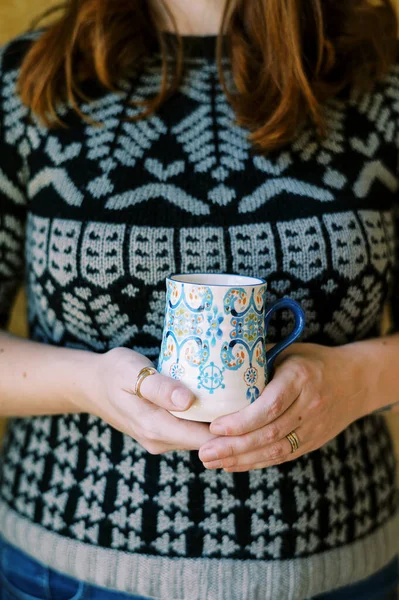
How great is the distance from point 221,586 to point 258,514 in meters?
0.09

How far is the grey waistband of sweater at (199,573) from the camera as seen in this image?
0.72 metres

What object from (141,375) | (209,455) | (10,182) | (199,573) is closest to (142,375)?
(141,375)

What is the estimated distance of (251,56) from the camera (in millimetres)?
896

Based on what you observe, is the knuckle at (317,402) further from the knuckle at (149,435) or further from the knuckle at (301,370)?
the knuckle at (149,435)

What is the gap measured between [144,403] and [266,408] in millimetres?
124

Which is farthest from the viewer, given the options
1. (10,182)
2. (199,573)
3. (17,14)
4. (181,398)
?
(17,14)

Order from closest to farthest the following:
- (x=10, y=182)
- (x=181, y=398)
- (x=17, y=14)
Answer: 1. (x=181, y=398)
2. (x=10, y=182)
3. (x=17, y=14)

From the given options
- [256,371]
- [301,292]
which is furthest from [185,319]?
[301,292]

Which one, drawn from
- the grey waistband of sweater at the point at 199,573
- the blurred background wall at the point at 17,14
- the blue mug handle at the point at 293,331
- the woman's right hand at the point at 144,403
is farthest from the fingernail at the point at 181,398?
the blurred background wall at the point at 17,14

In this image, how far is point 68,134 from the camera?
32.4 inches

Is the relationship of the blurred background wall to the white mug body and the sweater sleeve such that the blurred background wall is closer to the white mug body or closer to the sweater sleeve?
the sweater sleeve

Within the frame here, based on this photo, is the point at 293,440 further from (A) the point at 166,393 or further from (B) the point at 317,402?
(A) the point at 166,393

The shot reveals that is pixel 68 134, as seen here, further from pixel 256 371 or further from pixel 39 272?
pixel 256 371

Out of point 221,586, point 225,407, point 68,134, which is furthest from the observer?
point 68,134
